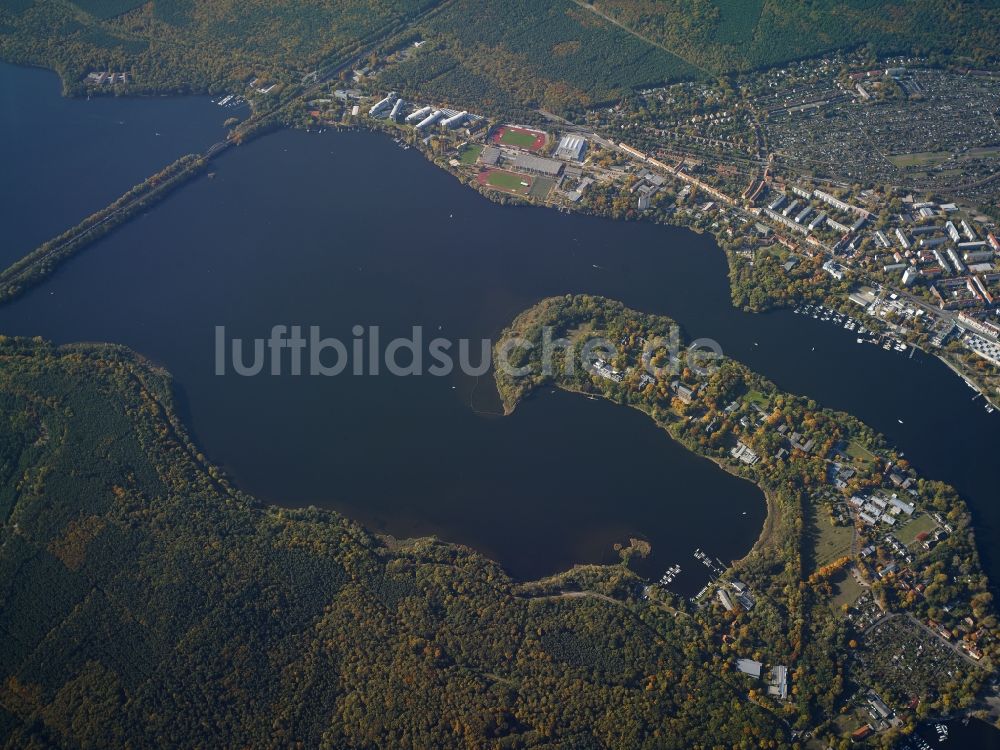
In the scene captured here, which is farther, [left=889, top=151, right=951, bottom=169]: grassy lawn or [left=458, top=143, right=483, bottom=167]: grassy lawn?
[left=458, top=143, right=483, bottom=167]: grassy lawn

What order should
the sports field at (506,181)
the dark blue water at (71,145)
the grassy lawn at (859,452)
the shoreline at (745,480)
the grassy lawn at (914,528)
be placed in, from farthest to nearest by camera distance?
the sports field at (506,181) → the dark blue water at (71,145) → the grassy lawn at (859,452) → the shoreline at (745,480) → the grassy lawn at (914,528)

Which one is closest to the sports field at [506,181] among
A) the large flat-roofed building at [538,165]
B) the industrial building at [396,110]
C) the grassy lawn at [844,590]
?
the large flat-roofed building at [538,165]

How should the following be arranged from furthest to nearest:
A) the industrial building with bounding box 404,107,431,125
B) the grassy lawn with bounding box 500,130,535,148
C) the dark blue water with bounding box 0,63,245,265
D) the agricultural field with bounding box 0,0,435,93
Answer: the agricultural field with bounding box 0,0,435,93 < the industrial building with bounding box 404,107,431,125 < the grassy lawn with bounding box 500,130,535,148 < the dark blue water with bounding box 0,63,245,265

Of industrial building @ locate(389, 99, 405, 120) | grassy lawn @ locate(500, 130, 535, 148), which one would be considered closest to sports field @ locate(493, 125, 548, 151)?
grassy lawn @ locate(500, 130, 535, 148)

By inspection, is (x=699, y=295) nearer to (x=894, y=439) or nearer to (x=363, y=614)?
(x=894, y=439)

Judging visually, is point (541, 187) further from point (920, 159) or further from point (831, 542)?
point (831, 542)

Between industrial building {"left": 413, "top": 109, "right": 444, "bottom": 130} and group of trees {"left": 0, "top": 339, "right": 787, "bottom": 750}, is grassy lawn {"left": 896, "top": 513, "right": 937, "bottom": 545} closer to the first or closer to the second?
group of trees {"left": 0, "top": 339, "right": 787, "bottom": 750}

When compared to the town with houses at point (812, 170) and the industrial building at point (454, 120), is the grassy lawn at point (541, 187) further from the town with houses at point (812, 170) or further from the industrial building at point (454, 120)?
the industrial building at point (454, 120)

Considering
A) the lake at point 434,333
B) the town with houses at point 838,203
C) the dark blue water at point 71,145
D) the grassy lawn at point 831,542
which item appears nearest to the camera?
the town with houses at point 838,203
